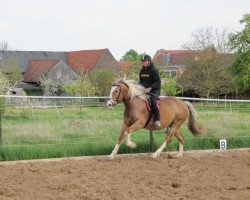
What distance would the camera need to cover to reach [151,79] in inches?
462

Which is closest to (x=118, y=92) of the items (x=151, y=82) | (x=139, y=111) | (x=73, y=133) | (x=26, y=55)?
(x=139, y=111)

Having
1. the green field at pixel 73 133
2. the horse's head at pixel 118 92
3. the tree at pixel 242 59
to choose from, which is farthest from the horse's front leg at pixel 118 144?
the tree at pixel 242 59

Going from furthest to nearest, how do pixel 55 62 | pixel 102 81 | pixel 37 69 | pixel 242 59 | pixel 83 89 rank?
1. pixel 37 69
2. pixel 55 62
3. pixel 242 59
4. pixel 102 81
5. pixel 83 89

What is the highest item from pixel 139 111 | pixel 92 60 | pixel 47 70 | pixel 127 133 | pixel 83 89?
pixel 92 60

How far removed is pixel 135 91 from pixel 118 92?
0.55 m

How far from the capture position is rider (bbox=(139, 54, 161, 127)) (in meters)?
11.4

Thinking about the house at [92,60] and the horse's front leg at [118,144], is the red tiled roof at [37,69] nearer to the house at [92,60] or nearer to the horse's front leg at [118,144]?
the house at [92,60]

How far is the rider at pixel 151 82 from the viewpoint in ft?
37.5

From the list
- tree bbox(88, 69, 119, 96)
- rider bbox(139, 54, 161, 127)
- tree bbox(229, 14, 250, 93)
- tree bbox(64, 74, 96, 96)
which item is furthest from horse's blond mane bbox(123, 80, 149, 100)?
tree bbox(229, 14, 250, 93)

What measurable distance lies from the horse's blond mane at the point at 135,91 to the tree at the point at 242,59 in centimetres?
3968

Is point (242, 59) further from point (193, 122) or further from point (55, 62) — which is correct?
point (193, 122)

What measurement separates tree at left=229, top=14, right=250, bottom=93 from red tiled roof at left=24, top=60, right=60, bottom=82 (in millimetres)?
25519

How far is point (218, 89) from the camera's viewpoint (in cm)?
5138

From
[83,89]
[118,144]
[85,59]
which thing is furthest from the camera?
[85,59]
